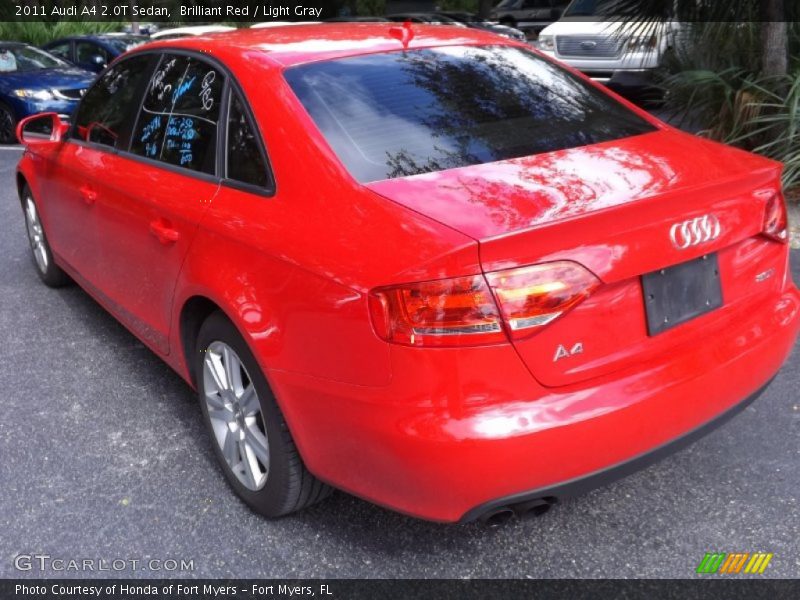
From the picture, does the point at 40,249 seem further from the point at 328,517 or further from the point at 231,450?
the point at 328,517

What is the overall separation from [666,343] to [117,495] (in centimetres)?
204

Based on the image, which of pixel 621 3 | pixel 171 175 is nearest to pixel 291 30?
pixel 171 175

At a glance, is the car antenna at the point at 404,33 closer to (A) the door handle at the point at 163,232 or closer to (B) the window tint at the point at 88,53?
(A) the door handle at the point at 163,232

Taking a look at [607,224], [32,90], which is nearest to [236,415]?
[607,224]

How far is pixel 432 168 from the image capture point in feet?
8.36

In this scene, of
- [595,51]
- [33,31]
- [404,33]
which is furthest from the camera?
[33,31]

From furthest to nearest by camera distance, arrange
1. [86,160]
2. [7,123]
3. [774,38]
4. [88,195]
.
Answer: [7,123] → [774,38] → [86,160] → [88,195]

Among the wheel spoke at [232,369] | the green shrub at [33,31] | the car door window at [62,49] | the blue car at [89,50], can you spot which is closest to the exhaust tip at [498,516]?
the wheel spoke at [232,369]

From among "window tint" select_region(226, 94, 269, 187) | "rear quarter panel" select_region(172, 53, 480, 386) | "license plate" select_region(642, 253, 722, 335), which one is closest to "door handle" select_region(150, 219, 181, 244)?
"rear quarter panel" select_region(172, 53, 480, 386)

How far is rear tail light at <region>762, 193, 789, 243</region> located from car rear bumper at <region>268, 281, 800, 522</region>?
0.45m

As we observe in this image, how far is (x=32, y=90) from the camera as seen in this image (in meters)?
11.2

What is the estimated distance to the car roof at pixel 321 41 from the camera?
309 centimetres

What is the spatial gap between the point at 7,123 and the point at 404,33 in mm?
9706

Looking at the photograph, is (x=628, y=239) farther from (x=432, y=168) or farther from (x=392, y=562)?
(x=392, y=562)
